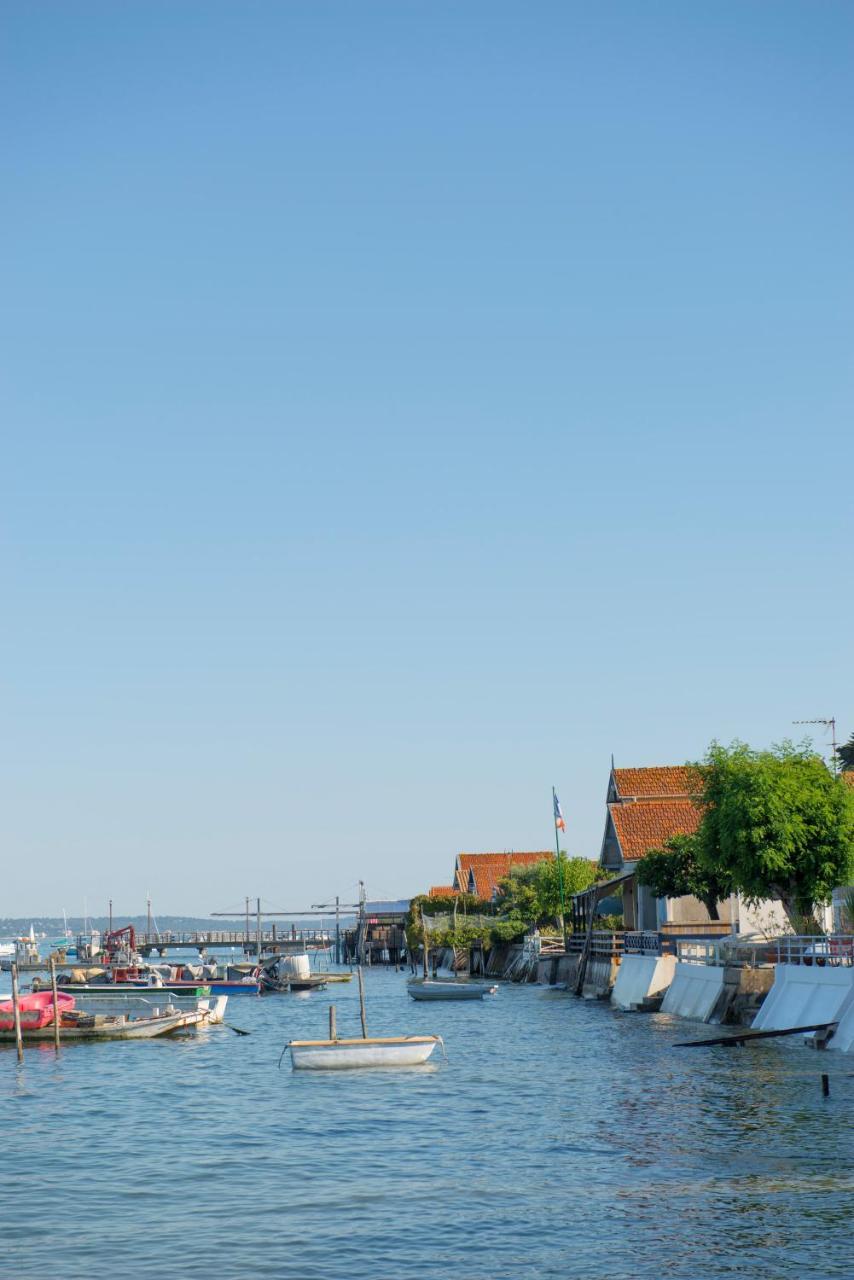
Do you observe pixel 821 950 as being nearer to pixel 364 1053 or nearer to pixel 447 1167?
pixel 364 1053

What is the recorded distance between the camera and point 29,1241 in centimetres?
2533

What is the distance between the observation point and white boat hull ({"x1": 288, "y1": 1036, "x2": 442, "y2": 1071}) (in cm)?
4769

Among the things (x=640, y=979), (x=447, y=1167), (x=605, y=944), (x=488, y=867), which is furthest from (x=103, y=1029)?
(x=488, y=867)

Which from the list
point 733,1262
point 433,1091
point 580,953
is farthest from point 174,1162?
point 580,953

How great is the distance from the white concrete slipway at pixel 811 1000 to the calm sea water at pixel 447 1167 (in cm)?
110

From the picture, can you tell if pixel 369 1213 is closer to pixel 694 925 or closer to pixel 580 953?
pixel 694 925

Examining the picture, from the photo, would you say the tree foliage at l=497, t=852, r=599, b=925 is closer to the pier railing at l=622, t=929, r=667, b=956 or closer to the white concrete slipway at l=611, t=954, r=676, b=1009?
the pier railing at l=622, t=929, r=667, b=956

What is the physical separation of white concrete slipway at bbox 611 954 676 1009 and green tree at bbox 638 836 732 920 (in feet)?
14.8

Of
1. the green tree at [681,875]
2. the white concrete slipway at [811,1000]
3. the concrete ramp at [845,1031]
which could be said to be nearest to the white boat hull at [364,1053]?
the white concrete slipway at [811,1000]

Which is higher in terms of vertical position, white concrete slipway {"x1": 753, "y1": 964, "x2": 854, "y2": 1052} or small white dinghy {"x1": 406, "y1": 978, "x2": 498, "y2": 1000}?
white concrete slipway {"x1": 753, "y1": 964, "x2": 854, "y2": 1052}

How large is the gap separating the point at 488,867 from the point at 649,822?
1992 inches

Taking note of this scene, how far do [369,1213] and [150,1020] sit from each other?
40.7m

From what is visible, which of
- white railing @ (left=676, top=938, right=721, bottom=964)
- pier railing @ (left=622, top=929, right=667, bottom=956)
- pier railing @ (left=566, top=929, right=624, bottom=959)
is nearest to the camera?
white railing @ (left=676, top=938, right=721, bottom=964)

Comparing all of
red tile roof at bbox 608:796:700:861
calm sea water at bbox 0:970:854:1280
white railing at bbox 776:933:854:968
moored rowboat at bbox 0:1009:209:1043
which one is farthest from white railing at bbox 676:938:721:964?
moored rowboat at bbox 0:1009:209:1043
